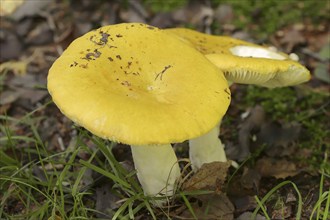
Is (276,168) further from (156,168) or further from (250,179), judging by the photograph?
(156,168)

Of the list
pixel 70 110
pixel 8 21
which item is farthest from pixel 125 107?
pixel 8 21

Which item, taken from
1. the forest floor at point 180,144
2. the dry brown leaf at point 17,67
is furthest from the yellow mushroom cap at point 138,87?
the dry brown leaf at point 17,67

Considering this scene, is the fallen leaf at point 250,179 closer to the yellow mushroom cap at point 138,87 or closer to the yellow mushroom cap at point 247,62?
the yellow mushroom cap at point 247,62

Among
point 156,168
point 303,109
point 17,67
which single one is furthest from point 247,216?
point 17,67

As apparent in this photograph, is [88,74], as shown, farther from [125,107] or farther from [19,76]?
[19,76]

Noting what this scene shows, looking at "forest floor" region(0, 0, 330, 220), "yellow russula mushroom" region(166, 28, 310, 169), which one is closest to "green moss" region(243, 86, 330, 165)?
"forest floor" region(0, 0, 330, 220)

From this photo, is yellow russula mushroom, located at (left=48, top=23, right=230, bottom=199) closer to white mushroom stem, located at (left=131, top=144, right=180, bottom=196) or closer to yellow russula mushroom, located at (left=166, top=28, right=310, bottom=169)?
white mushroom stem, located at (left=131, top=144, right=180, bottom=196)
